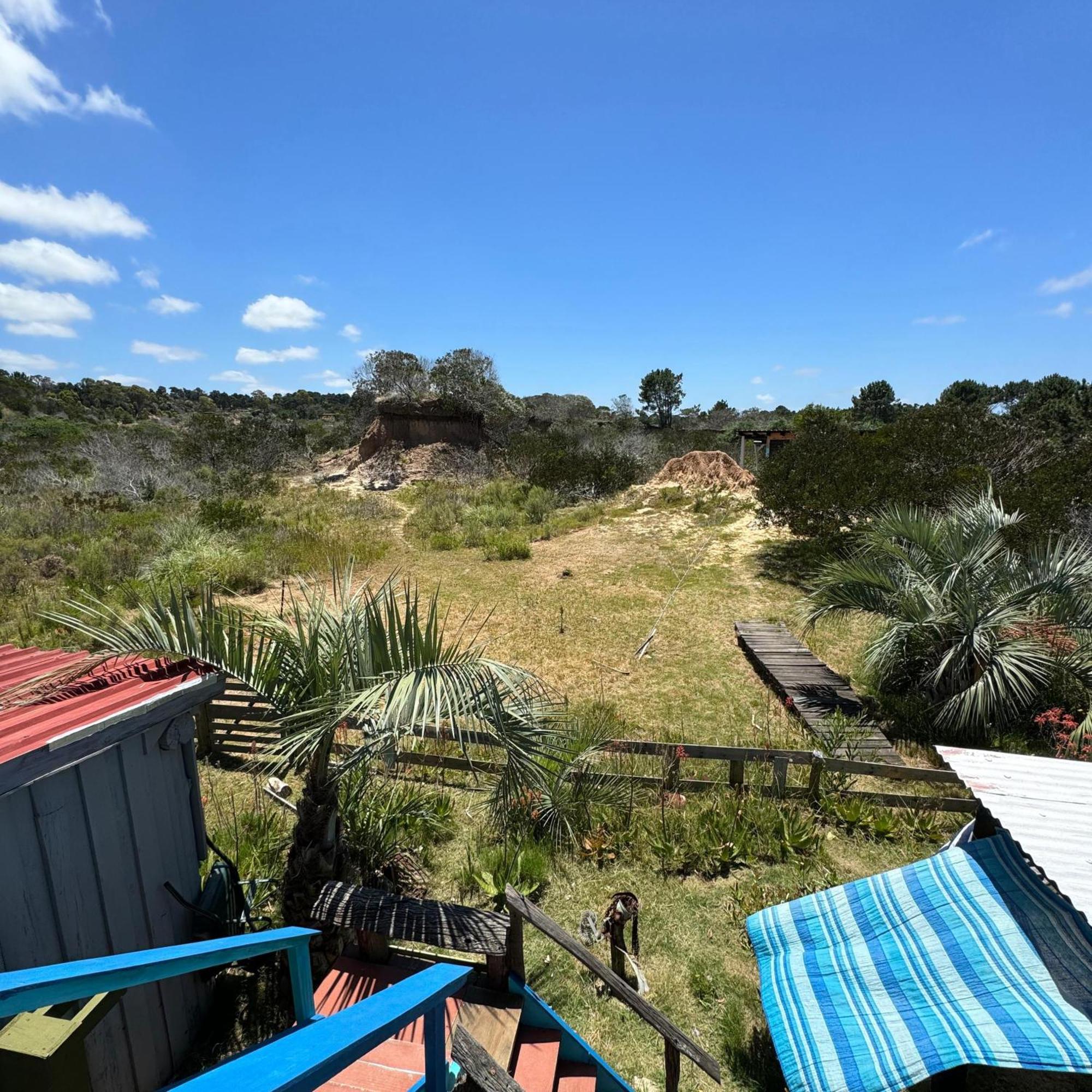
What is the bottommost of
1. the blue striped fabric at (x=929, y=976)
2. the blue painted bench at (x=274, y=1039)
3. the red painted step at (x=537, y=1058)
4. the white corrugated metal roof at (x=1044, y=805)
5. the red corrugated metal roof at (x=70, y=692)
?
the red painted step at (x=537, y=1058)

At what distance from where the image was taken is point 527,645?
33.0 ft

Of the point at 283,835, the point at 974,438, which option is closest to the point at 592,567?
the point at 974,438

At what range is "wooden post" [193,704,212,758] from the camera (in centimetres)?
660

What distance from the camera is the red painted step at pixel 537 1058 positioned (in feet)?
9.54

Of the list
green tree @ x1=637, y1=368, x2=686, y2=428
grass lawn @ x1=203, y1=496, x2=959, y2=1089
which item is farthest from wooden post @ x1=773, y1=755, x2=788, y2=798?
green tree @ x1=637, y1=368, x2=686, y2=428

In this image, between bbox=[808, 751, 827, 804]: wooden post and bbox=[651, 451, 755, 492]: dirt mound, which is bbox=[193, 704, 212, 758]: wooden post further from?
bbox=[651, 451, 755, 492]: dirt mound

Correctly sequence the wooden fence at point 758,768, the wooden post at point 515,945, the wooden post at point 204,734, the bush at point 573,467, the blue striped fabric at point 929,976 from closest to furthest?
1. the blue striped fabric at point 929,976
2. the wooden post at point 515,945
3. the wooden fence at point 758,768
4. the wooden post at point 204,734
5. the bush at point 573,467

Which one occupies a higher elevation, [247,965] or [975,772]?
[975,772]

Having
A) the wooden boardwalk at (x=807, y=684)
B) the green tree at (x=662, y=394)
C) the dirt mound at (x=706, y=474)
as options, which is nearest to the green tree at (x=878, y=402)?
the green tree at (x=662, y=394)

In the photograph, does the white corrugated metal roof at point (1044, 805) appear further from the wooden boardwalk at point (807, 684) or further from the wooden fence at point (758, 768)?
the wooden boardwalk at point (807, 684)

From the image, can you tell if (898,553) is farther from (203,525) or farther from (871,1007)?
(203,525)

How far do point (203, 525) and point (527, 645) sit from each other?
381 inches

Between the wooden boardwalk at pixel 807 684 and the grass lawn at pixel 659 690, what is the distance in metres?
0.26

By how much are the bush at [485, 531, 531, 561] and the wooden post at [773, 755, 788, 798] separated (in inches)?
401
